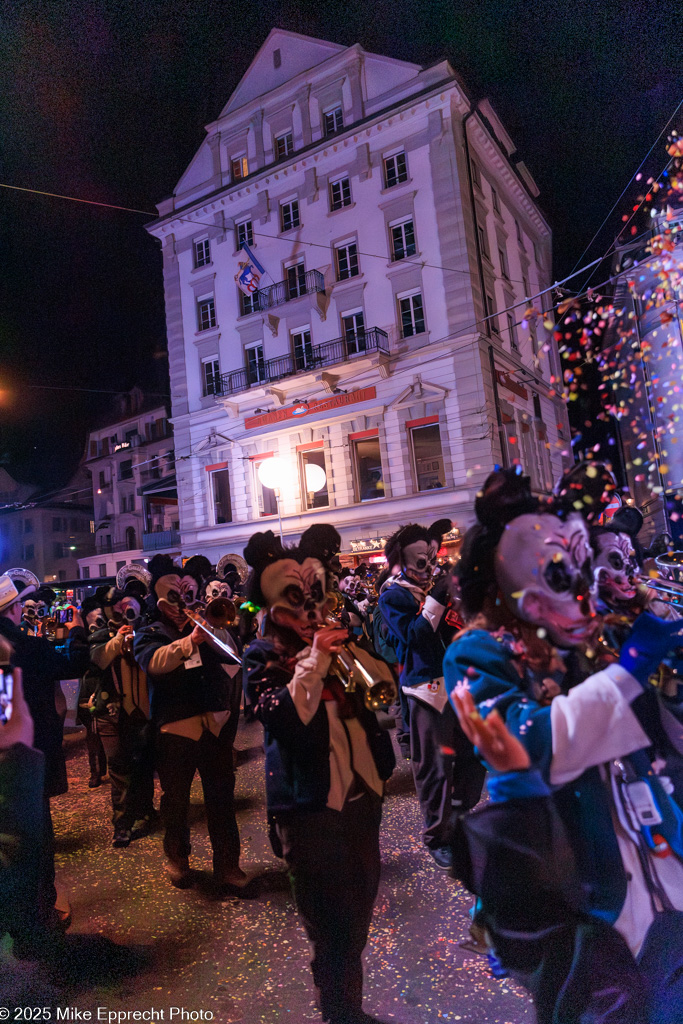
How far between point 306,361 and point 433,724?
1266 centimetres

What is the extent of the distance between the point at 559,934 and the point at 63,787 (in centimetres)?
301

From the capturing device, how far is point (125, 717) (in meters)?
5.23

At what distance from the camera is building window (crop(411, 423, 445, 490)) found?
13.7 meters

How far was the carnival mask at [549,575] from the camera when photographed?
1.72 metres

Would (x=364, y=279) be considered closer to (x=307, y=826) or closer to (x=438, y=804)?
(x=438, y=804)

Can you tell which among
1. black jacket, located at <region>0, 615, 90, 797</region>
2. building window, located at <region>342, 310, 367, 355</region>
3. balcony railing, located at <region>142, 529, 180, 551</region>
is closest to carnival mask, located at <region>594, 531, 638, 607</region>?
black jacket, located at <region>0, 615, 90, 797</region>

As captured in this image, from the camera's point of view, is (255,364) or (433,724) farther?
(255,364)

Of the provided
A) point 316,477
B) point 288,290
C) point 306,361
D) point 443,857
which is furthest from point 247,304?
point 443,857

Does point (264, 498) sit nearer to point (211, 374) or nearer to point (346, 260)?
point (211, 374)

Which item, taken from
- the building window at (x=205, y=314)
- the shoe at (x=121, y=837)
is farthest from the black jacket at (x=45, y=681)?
the building window at (x=205, y=314)

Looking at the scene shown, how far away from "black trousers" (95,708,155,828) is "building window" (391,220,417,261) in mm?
12704

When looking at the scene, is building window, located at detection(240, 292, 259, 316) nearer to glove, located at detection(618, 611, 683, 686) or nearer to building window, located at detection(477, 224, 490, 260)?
building window, located at detection(477, 224, 490, 260)

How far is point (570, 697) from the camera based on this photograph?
1605 millimetres

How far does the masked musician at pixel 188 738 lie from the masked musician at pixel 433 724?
1.15 metres
